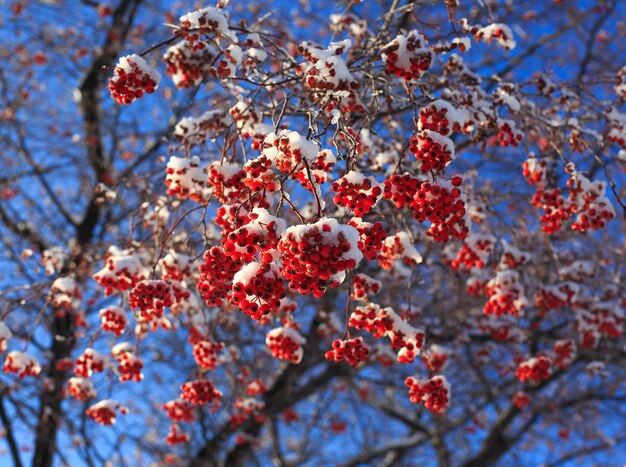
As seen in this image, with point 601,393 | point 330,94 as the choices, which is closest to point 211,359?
point 330,94

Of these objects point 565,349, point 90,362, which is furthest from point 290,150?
point 565,349

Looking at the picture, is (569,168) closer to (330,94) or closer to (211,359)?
(330,94)

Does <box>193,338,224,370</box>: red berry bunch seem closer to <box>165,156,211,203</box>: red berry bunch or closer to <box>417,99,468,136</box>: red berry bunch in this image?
<box>165,156,211,203</box>: red berry bunch

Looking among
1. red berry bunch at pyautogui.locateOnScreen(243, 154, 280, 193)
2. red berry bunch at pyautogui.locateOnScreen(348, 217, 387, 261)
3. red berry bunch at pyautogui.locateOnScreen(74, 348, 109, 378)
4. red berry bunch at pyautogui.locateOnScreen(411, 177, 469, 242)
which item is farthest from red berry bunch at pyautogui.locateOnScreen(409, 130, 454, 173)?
red berry bunch at pyautogui.locateOnScreen(74, 348, 109, 378)

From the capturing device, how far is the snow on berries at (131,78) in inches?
120

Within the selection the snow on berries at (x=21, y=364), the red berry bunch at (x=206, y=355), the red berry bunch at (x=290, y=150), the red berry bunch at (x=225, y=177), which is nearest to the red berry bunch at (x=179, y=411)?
the red berry bunch at (x=206, y=355)

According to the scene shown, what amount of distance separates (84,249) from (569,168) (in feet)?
13.5

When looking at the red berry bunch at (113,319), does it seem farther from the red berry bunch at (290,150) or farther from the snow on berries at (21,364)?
the red berry bunch at (290,150)

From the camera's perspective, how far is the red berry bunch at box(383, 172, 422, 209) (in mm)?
2496

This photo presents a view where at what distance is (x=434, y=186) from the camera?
8.10 feet

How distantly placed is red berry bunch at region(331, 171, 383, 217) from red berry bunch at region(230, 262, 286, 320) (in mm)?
433

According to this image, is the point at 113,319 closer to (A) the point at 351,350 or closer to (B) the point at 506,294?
(A) the point at 351,350

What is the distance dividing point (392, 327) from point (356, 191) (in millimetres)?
1213

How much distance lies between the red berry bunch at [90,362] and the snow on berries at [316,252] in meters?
2.48
